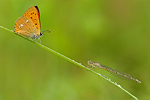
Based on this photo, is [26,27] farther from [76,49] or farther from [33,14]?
[76,49]

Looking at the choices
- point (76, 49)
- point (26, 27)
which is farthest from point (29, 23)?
point (76, 49)

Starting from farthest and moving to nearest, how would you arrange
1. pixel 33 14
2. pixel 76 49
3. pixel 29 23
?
pixel 76 49, pixel 29 23, pixel 33 14

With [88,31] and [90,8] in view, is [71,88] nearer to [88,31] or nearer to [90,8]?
[88,31]

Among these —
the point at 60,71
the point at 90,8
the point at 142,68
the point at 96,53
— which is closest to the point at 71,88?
the point at 60,71

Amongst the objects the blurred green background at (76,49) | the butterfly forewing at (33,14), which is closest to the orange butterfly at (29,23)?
the butterfly forewing at (33,14)

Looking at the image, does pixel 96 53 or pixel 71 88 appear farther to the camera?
pixel 96 53

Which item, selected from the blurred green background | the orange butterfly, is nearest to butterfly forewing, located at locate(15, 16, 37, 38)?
the orange butterfly
